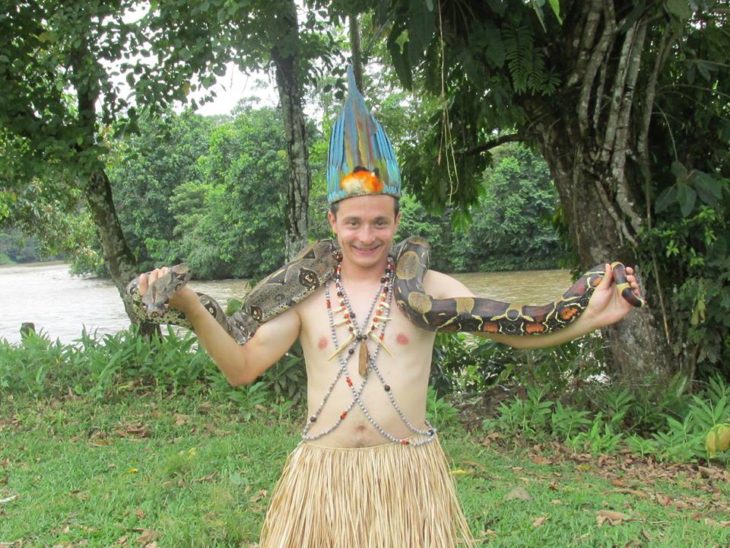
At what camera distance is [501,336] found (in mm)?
2373

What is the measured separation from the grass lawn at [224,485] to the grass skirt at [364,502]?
5.23ft

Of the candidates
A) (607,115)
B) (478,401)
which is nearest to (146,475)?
(478,401)

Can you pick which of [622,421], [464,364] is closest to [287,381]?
[464,364]

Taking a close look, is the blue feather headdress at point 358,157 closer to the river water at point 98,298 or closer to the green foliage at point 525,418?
the green foliage at point 525,418

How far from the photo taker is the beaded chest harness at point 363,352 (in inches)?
89.9

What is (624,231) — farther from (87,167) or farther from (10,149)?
(10,149)

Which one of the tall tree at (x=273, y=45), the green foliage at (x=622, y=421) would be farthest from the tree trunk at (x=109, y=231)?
the green foliage at (x=622, y=421)

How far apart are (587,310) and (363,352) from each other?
754 millimetres

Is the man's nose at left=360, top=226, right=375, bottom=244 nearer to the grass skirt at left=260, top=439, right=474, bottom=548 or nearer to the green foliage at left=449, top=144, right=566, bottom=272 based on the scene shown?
the grass skirt at left=260, top=439, right=474, bottom=548

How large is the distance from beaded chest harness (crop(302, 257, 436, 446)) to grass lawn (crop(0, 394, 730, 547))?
5.87ft

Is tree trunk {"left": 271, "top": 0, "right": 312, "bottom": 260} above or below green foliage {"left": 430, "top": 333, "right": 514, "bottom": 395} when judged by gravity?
above

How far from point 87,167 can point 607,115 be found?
5.08m

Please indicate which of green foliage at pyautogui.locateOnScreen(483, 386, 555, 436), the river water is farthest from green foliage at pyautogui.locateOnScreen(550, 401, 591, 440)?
the river water

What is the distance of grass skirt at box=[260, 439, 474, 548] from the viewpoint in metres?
2.26
